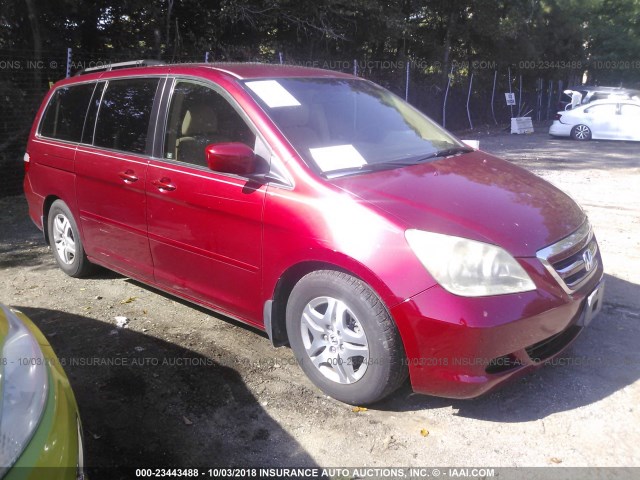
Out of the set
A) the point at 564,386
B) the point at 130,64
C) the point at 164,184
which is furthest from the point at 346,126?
the point at 130,64

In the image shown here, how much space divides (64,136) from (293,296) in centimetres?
298

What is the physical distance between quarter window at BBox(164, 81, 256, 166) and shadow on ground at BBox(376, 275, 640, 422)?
1887mm

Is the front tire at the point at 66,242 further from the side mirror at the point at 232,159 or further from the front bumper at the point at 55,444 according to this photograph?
the front bumper at the point at 55,444

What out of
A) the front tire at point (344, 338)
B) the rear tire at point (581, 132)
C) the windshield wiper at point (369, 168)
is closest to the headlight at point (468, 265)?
the front tire at point (344, 338)

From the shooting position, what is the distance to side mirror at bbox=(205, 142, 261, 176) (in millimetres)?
3393

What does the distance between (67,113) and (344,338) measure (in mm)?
3493

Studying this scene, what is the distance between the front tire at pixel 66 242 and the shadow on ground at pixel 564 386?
3151 millimetres

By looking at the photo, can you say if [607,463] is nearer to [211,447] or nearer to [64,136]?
[211,447]

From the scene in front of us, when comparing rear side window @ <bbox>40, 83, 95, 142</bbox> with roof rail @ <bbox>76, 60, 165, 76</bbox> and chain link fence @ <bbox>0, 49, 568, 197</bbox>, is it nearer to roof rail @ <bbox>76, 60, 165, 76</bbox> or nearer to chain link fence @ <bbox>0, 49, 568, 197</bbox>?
roof rail @ <bbox>76, 60, 165, 76</bbox>

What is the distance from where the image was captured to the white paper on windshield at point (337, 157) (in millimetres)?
3480

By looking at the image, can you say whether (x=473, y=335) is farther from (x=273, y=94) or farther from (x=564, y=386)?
(x=273, y=94)

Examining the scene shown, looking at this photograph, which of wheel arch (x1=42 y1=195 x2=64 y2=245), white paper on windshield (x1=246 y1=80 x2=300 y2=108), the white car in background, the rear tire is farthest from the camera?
the rear tire

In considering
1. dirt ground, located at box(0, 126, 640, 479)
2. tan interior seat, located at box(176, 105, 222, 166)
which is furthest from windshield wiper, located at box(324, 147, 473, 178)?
dirt ground, located at box(0, 126, 640, 479)

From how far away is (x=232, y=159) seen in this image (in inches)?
134
